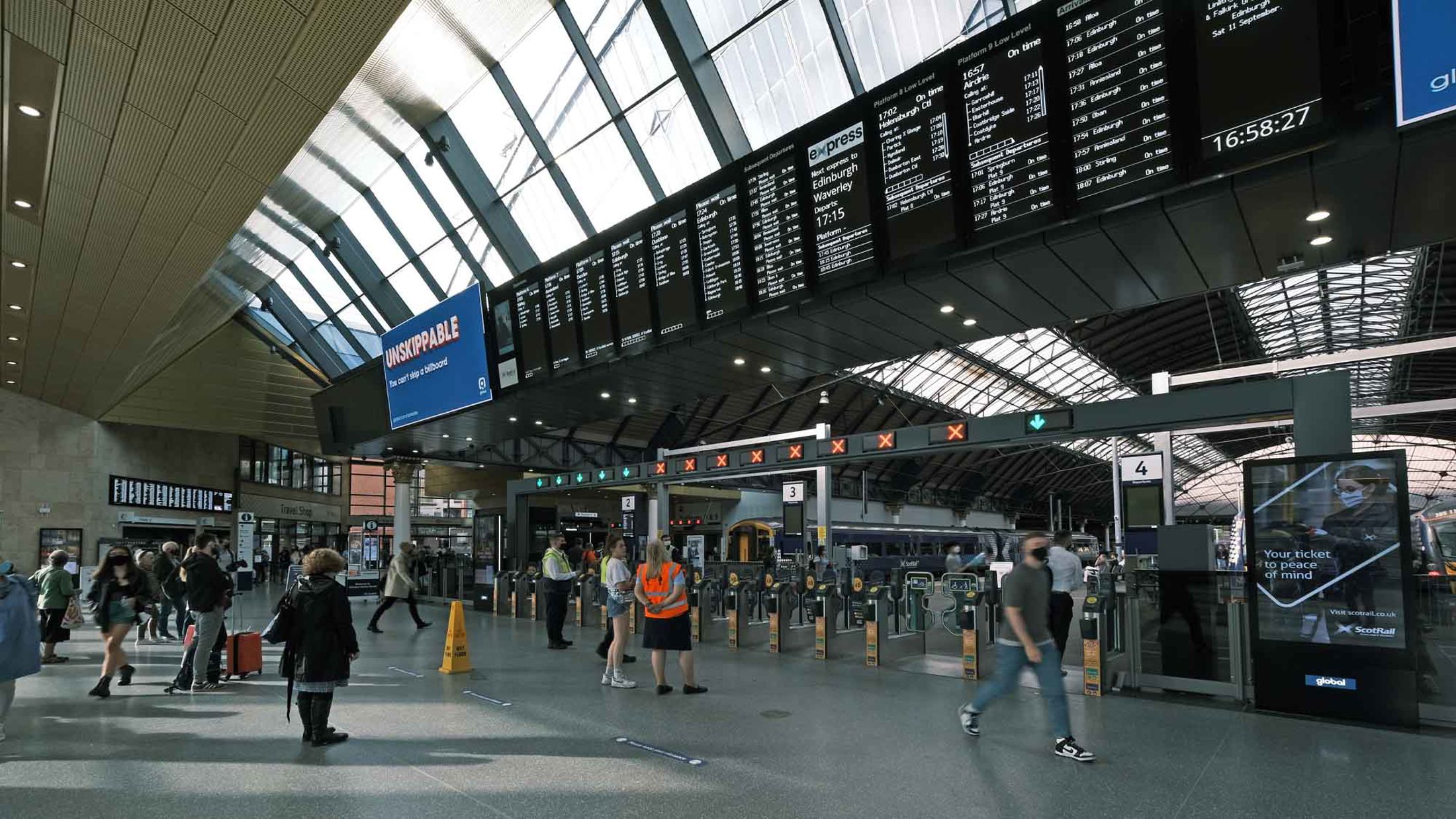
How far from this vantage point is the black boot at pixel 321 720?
5664 millimetres

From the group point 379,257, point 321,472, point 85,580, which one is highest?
point 379,257

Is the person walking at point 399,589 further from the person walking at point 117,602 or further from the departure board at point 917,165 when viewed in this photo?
the departure board at point 917,165

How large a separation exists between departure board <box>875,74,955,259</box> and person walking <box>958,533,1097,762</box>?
2913mm

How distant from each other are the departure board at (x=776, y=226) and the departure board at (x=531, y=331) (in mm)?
4312

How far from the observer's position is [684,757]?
5.34 metres

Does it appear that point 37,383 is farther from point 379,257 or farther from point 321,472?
point 321,472

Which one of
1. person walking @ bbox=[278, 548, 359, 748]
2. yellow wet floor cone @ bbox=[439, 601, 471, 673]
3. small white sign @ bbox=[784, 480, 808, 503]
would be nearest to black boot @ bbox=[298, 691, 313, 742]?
person walking @ bbox=[278, 548, 359, 748]

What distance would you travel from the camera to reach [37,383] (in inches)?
751

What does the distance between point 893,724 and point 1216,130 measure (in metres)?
4.74

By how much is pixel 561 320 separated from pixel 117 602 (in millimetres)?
5986

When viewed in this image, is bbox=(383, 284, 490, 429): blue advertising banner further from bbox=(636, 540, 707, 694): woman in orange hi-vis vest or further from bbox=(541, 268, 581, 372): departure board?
bbox=(636, 540, 707, 694): woman in orange hi-vis vest

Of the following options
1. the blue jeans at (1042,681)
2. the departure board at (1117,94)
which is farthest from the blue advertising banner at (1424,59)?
the blue jeans at (1042,681)

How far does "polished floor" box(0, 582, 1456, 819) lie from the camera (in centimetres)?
440

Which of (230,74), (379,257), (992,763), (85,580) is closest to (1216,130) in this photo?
(992,763)
